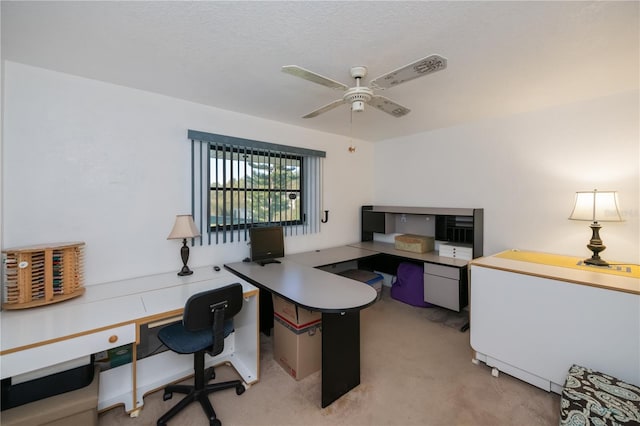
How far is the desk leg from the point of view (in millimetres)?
1889

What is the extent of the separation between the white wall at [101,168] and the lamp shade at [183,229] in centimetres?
22

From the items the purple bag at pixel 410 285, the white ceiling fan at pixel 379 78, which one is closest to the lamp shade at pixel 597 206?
the purple bag at pixel 410 285

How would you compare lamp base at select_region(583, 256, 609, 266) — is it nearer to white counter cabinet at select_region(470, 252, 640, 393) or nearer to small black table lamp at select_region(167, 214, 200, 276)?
white counter cabinet at select_region(470, 252, 640, 393)

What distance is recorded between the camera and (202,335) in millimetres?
1896

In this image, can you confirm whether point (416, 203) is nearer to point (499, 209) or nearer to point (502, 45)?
point (499, 209)

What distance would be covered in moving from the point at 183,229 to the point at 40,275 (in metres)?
0.94

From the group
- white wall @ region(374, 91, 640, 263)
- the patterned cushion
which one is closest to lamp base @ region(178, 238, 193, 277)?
the patterned cushion

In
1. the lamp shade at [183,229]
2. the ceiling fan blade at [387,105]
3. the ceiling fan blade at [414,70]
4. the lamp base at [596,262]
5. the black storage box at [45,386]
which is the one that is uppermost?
the ceiling fan blade at [387,105]

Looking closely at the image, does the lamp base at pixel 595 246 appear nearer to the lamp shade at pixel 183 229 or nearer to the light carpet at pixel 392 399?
the light carpet at pixel 392 399

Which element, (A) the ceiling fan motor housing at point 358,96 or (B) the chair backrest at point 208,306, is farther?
(A) the ceiling fan motor housing at point 358,96

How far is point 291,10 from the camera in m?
1.40

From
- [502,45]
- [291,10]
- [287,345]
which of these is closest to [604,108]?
[502,45]

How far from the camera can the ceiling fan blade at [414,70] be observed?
1.39 metres

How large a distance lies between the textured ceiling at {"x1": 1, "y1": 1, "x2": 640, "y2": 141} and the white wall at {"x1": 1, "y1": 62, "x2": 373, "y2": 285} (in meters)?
0.18
